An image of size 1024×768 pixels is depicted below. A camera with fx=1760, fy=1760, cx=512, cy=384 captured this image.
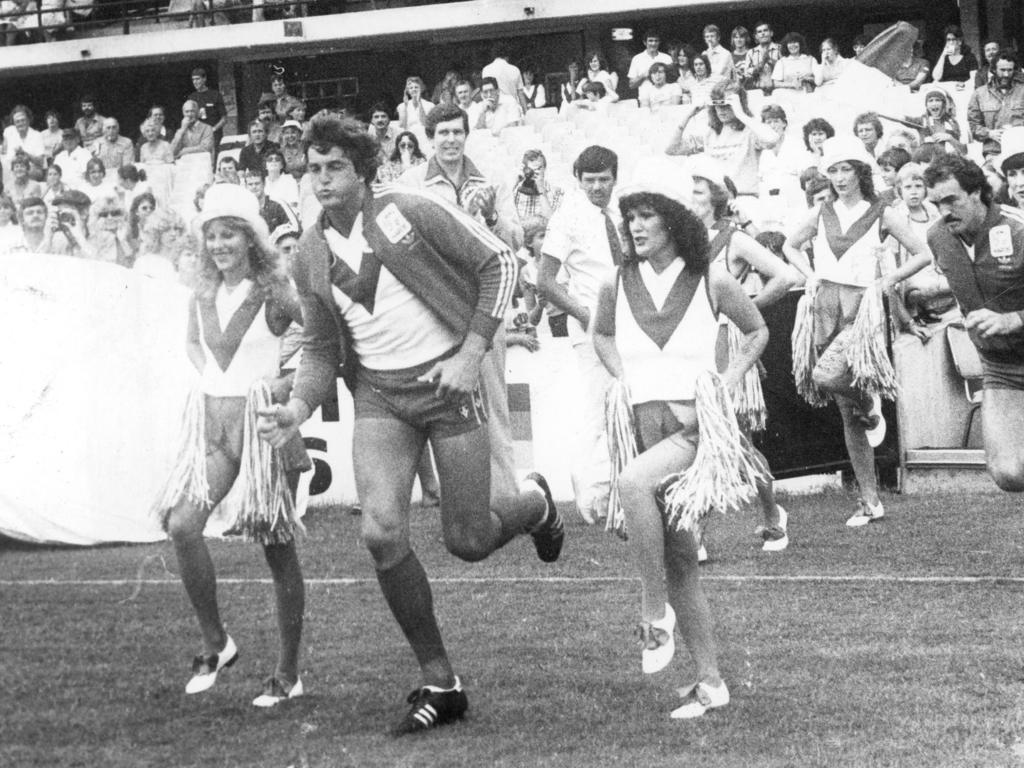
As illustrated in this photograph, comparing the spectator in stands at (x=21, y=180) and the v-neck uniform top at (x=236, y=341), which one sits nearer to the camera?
the v-neck uniform top at (x=236, y=341)

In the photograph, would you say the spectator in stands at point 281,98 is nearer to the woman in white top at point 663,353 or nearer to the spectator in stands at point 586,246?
the spectator in stands at point 586,246

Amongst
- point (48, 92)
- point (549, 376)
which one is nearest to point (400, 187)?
point (549, 376)

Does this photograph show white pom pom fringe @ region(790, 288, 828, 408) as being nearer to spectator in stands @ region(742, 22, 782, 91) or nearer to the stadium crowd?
the stadium crowd

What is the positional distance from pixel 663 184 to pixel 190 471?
5.64 feet

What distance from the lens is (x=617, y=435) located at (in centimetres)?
528

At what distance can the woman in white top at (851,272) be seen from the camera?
8711 millimetres

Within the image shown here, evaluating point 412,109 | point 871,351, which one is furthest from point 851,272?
point 412,109

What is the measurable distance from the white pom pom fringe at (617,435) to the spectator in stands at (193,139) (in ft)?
37.4

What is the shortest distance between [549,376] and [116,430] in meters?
2.98

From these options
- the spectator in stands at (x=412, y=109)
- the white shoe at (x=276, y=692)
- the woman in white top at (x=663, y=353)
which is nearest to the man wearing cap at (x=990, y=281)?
the woman in white top at (x=663, y=353)

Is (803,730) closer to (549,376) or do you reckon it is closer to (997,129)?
(549,376)

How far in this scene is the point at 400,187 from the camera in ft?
16.6

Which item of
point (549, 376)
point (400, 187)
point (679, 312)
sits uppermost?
point (400, 187)

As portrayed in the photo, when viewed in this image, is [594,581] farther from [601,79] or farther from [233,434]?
[601,79]
